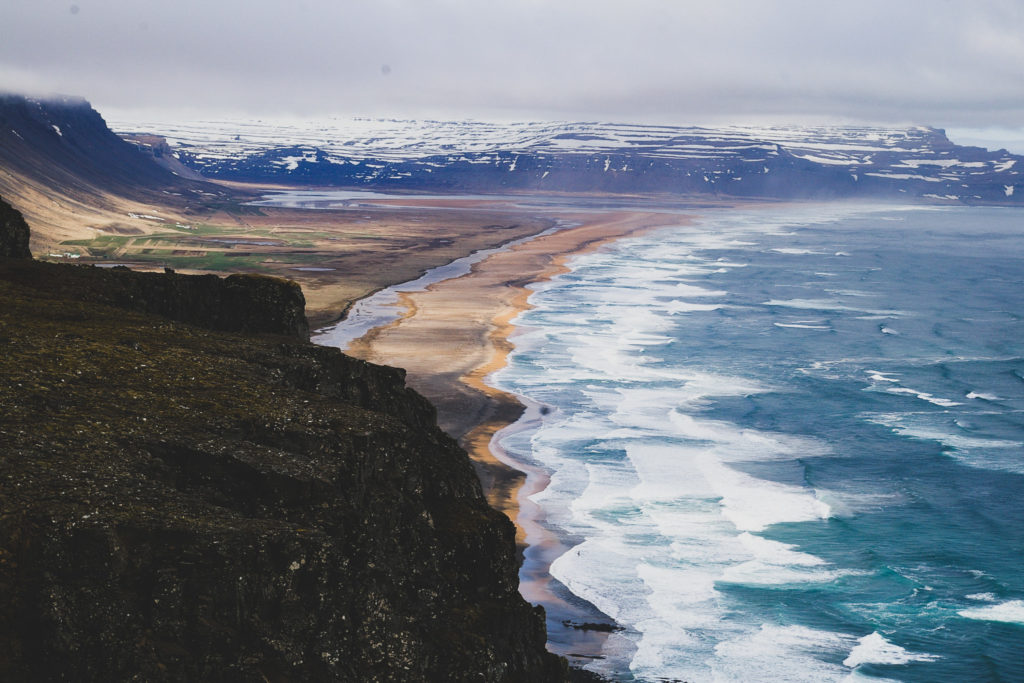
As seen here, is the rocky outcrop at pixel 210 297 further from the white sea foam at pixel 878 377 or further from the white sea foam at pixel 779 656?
the white sea foam at pixel 878 377

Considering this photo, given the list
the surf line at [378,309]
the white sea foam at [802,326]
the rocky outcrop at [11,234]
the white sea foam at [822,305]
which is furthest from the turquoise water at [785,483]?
the rocky outcrop at [11,234]

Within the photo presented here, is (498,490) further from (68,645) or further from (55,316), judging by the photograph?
(68,645)

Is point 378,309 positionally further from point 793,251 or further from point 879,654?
point 793,251

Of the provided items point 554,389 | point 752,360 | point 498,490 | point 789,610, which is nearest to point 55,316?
point 498,490

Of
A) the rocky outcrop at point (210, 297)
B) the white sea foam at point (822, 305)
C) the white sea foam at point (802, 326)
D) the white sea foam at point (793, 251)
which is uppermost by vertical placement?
the rocky outcrop at point (210, 297)

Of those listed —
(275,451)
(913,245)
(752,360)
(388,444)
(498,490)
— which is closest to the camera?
(275,451)

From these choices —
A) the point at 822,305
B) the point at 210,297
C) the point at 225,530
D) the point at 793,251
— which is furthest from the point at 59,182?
the point at 225,530
